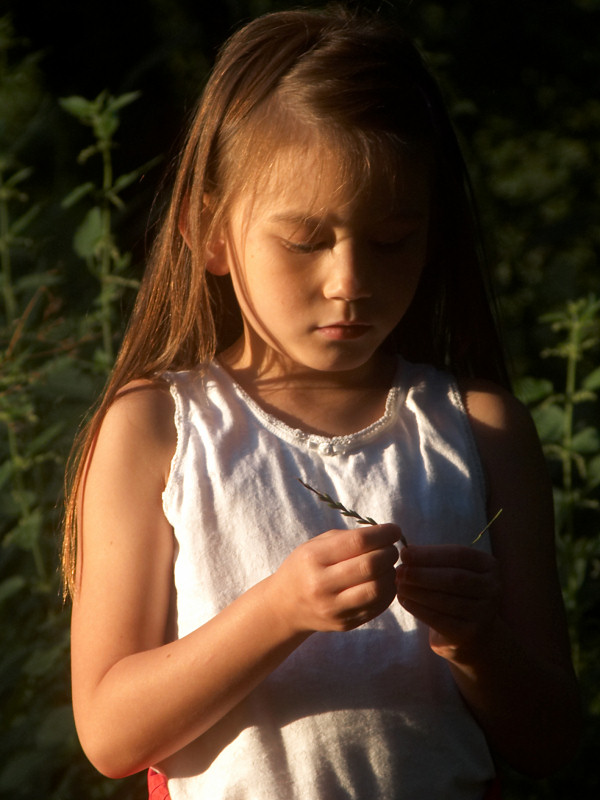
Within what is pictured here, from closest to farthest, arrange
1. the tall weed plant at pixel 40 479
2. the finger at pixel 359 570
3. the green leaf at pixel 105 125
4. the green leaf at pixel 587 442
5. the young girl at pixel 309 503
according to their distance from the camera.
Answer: the finger at pixel 359 570
the young girl at pixel 309 503
the tall weed plant at pixel 40 479
the green leaf at pixel 105 125
the green leaf at pixel 587 442

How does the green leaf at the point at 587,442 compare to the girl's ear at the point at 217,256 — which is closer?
the girl's ear at the point at 217,256

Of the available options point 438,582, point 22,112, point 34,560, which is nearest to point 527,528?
point 438,582

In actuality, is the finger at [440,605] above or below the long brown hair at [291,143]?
below

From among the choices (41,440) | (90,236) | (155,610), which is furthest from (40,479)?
(155,610)

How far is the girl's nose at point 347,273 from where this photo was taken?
1.36m

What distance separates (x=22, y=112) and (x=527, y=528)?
2.36 meters

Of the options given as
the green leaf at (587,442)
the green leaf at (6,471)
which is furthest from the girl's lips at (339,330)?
the green leaf at (587,442)

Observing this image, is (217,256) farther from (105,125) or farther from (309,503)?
(105,125)

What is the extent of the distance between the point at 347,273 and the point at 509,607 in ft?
1.69

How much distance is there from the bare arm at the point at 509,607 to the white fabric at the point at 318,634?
4cm

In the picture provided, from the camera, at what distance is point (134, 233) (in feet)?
9.29

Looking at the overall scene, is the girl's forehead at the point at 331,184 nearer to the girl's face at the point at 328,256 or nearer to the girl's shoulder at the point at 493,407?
the girl's face at the point at 328,256

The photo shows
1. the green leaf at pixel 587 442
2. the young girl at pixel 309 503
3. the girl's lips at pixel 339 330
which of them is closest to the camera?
the young girl at pixel 309 503

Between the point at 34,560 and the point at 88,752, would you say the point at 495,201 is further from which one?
the point at 88,752
